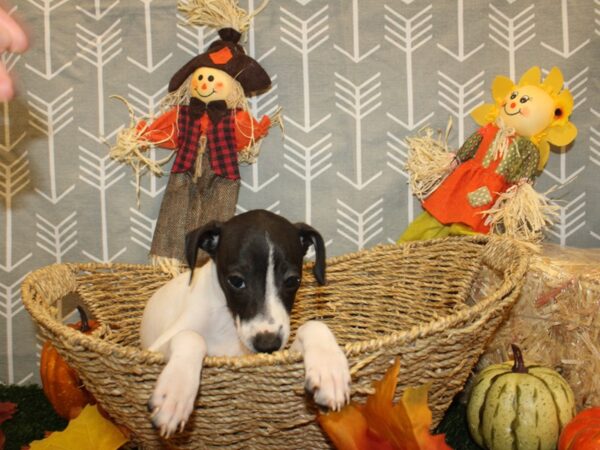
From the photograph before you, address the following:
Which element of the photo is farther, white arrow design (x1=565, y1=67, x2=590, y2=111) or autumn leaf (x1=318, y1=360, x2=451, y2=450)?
white arrow design (x1=565, y1=67, x2=590, y2=111)

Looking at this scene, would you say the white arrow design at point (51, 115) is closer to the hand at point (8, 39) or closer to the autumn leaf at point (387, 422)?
the hand at point (8, 39)

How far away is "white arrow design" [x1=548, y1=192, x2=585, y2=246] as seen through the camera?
9.18 ft

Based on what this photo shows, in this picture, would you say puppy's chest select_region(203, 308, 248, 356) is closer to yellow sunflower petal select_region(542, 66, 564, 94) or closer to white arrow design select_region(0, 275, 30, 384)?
white arrow design select_region(0, 275, 30, 384)

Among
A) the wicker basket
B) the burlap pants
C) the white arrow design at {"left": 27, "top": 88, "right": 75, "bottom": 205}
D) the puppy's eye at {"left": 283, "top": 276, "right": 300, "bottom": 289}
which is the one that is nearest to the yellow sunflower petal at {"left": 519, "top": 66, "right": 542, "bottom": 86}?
the wicker basket

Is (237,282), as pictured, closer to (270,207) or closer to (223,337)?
(223,337)

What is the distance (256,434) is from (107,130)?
5.94ft

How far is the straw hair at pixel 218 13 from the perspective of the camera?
258 centimetres

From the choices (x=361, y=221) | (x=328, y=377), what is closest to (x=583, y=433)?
(x=328, y=377)

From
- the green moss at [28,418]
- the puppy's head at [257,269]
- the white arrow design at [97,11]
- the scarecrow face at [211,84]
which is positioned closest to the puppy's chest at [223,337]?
the puppy's head at [257,269]

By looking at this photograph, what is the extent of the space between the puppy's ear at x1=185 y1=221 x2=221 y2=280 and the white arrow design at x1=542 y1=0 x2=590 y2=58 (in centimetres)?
191

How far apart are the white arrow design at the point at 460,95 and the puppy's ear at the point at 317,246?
1.20 m

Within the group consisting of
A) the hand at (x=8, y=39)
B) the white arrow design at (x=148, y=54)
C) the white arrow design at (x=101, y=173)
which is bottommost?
the white arrow design at (x=101, y=173)

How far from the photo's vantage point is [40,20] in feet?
8.98

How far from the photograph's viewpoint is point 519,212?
2.40 metres
